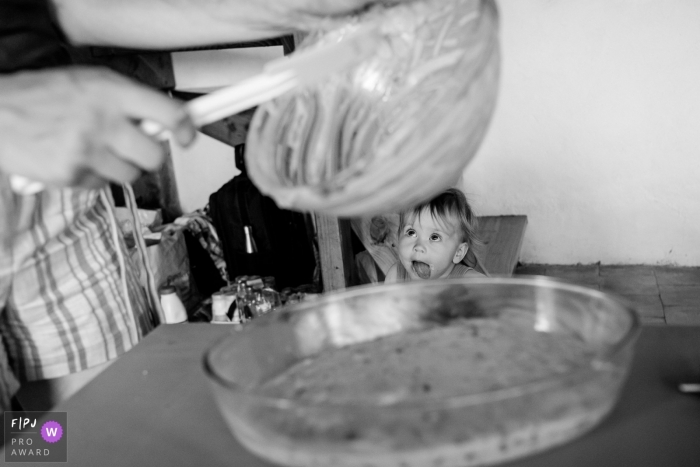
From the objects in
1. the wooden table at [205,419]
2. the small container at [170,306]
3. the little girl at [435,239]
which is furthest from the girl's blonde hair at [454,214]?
the wooden table at [205,419]

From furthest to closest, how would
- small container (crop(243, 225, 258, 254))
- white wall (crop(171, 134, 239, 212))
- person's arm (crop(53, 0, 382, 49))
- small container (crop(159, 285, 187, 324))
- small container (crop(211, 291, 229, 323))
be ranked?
white wall (crop(171, 134, 239, 212)) < small container (crop(243, 225, 258, 254)) < small container (crop(211, 291, 229, 323)) < small container (crop(159, 285, 187, 324)) < person's arm (crop(53, 0, 382, 49))

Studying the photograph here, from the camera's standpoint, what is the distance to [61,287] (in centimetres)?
90

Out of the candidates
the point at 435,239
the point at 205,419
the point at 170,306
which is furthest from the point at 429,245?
the point at 205,419

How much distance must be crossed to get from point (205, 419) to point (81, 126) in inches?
9.8

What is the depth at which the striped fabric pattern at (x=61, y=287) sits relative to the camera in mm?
849

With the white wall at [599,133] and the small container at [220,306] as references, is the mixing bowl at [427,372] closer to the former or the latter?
the small container at [220,306]

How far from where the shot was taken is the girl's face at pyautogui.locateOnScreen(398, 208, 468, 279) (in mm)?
1604

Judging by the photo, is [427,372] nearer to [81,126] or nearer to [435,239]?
[81,126]

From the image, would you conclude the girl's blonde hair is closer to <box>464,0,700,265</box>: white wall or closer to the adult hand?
<box>464,0,700,265</box>: white wall

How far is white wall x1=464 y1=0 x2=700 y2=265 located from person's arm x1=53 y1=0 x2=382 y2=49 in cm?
191

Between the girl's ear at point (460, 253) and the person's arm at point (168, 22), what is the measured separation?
93 centimetres

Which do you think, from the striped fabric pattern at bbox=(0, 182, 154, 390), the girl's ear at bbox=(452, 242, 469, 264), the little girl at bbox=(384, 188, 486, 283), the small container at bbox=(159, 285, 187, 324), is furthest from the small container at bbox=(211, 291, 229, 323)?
the striped fabric pattern at bbox=(0, 182, 154, 390)

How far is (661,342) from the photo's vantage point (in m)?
0.62

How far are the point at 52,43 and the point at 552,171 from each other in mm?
2153
